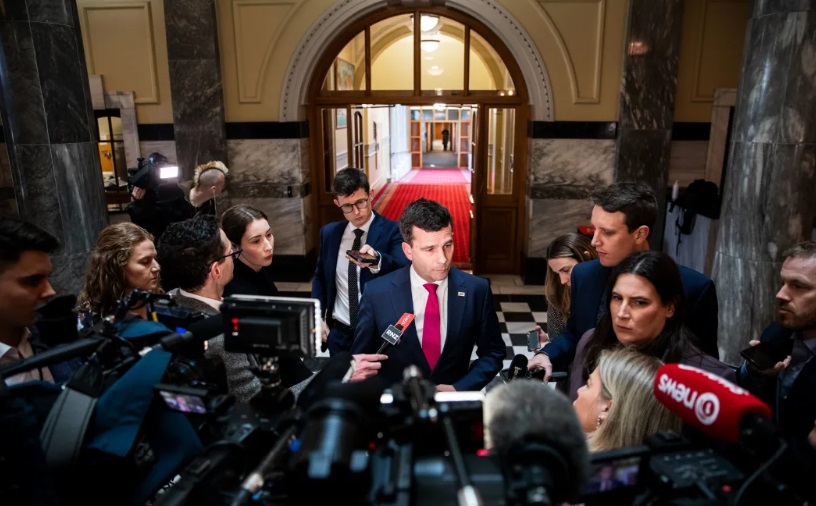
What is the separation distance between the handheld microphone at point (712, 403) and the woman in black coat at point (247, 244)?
1.97 m

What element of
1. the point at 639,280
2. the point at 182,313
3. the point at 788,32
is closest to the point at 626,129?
the point at 788,32

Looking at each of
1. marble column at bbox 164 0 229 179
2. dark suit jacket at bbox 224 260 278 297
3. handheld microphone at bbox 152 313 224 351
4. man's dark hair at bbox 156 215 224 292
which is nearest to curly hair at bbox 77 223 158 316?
man's dark hair at bbox 156 215 224 292

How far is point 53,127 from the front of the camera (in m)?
3.61

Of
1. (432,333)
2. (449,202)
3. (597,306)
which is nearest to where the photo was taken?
(432,333)

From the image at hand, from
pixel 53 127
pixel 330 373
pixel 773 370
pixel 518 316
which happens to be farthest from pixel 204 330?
pixel 518 316

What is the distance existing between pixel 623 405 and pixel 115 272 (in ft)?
6.03

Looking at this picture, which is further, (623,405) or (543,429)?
(623,405)

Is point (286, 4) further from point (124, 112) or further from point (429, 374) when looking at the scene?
point (429, 374)

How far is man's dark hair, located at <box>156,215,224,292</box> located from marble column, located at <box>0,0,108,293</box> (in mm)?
2281

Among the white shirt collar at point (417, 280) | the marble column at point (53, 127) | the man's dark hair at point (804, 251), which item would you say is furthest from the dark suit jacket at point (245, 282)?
the man's dark hair at point (804, 251)

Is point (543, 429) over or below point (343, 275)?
over

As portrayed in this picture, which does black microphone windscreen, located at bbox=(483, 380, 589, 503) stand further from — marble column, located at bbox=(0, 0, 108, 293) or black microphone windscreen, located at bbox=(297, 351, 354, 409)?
marble column, located at bbox=(0, 0, 108, 293)

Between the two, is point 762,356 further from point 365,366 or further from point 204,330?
point 204,330

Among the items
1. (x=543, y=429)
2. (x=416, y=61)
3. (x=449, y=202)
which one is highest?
(x=416, y=61)
